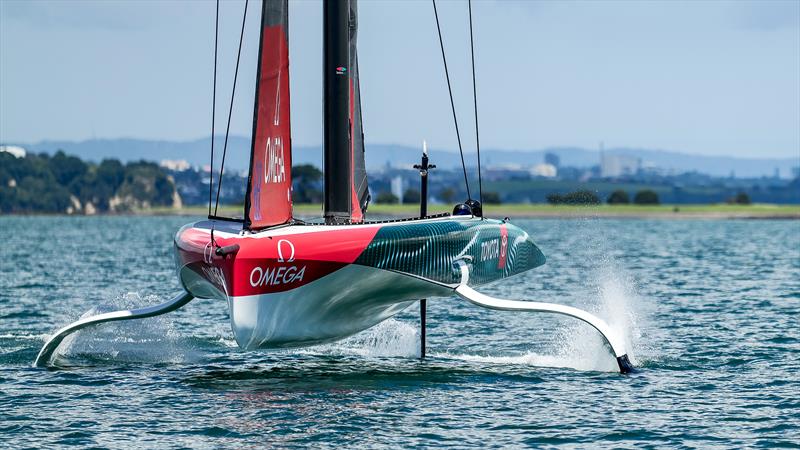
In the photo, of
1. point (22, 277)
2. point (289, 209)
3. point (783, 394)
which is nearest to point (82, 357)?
point (289, 209)

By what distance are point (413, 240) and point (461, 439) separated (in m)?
3.64

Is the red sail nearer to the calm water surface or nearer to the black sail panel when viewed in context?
the calm water surface

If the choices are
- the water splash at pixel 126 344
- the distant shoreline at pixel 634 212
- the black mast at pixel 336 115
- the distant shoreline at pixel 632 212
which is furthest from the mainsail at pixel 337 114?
the distant shoreline at pixel 632 212

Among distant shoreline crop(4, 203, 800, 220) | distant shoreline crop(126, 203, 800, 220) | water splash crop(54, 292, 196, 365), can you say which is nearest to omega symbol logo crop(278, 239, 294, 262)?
water splash crop(54, 292, 196, 365)

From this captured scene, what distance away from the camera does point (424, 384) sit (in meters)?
18.8

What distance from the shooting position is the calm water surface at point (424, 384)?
15547mm

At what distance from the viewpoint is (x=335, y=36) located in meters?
20.1

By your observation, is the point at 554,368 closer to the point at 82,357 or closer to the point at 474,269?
the point at 474,269

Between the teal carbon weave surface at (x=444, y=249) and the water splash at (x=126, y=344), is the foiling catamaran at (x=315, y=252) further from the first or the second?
the water splash at (x=126, y=344)

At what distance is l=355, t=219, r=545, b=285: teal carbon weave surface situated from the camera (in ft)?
58.0

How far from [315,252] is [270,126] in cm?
176

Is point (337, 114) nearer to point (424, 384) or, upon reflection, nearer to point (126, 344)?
point (424, 384)

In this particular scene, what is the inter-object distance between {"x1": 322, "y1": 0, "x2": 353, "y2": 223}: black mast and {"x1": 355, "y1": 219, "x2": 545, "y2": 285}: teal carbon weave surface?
1870mm

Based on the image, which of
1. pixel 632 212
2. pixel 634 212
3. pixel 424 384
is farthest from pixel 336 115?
pixel 634 212
